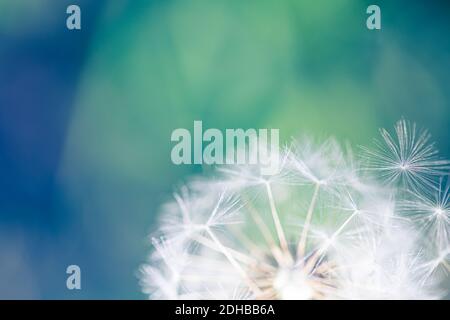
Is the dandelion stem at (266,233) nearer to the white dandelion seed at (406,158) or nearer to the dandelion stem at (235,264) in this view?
the dandelion stem at (235,264)

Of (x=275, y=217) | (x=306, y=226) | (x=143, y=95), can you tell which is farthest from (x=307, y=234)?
(x=143, y=95)

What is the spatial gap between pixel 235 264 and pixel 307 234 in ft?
1.07

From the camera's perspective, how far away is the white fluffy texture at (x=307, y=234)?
241cm

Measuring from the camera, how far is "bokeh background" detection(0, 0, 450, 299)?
2.46 meters

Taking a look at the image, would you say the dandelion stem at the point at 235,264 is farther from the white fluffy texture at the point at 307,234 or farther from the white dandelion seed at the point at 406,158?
the white dandelion seed at the point at 406,158

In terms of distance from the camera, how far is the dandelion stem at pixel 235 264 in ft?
7.92

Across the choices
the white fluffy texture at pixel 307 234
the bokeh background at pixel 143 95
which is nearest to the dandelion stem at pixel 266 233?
the white fluffy texture at pixel 307 234

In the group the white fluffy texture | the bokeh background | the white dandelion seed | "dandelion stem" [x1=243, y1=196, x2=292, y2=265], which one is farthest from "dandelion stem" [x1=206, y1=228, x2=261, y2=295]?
the white dandelion seed

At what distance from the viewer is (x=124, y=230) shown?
247 centimetres

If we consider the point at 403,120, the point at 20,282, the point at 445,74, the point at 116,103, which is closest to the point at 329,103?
the point at 403,120

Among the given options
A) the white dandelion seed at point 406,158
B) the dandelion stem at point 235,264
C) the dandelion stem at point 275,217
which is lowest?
the dandelion stem at point 235,264

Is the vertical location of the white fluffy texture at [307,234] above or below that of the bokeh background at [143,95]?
below

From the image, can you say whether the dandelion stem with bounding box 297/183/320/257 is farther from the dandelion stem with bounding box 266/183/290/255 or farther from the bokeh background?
the bokeh background

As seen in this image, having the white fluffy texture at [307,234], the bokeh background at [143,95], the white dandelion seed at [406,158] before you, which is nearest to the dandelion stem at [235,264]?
the white fluffy texture at [307,234]
